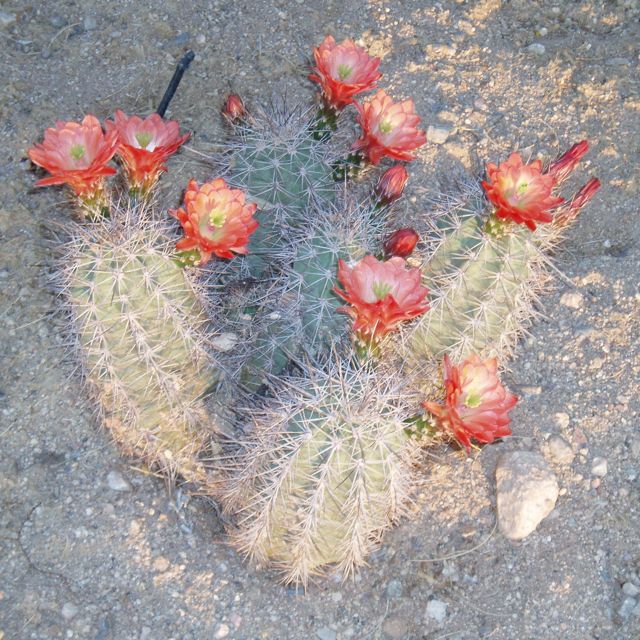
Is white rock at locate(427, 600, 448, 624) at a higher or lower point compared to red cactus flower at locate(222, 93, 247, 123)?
lower

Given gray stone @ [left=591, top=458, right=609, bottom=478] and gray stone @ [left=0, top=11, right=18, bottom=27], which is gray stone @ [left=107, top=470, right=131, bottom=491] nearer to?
gray stone @ [left=591, top=458, right=609, bottom=478]

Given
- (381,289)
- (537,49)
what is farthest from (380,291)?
(537,49)

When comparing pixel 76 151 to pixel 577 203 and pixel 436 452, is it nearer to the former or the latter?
pixel 436 452

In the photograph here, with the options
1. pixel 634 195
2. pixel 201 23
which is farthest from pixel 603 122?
pixel 201 23

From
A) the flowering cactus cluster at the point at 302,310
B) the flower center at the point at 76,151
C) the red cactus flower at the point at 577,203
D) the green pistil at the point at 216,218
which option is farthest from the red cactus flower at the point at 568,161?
the flower center at the point at 76,151

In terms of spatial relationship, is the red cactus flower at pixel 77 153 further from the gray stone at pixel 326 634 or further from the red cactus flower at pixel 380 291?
the gray stone at pixel 326 634

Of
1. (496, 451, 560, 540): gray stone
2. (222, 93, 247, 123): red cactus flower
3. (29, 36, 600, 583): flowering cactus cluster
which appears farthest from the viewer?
(222, 93, 247, 123): red cactus flower

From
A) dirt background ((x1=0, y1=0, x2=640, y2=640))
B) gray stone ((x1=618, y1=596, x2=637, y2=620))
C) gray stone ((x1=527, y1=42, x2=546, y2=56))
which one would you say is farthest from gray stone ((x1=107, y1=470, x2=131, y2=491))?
gray stone ((x1=527, y1=42, x2=546, y2=56))

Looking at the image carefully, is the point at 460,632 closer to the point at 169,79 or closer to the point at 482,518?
the point at 482,518
